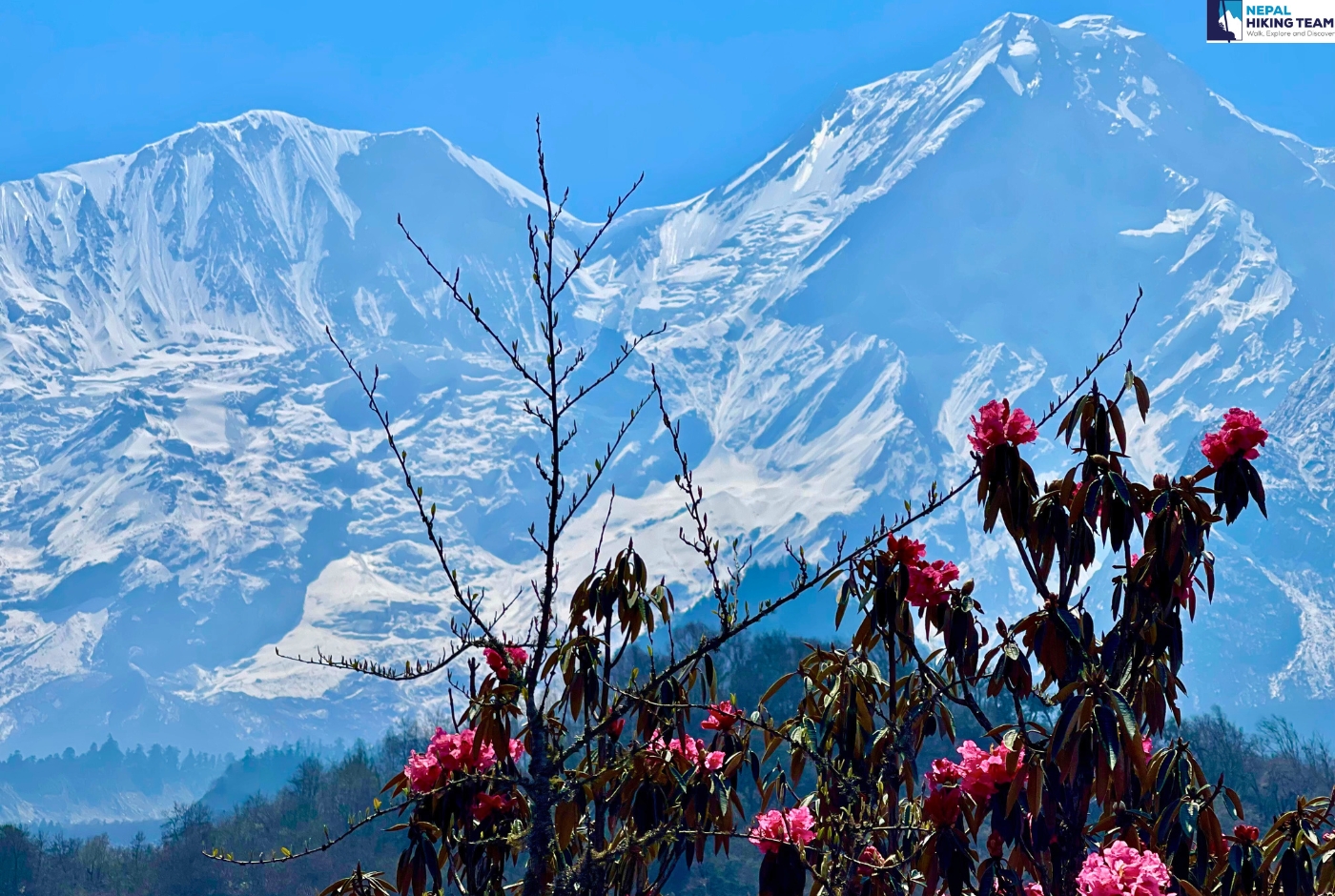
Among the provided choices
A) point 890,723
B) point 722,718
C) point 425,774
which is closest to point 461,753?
point 425,774

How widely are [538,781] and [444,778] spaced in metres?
0.74

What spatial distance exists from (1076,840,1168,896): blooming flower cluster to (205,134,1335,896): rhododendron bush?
576 mm

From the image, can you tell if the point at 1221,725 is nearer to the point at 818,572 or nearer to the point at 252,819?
the point at 252,819

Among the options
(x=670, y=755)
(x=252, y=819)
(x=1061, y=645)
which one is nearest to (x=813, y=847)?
(x=670, y=755)

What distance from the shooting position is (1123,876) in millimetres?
4379

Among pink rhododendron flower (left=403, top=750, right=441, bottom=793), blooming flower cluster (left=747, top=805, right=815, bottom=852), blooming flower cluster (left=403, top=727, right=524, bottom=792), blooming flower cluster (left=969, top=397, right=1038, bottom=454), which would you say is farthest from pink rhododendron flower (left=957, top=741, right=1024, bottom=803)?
pink rhododendron flower (left=403, top=750, right=441, bottom=793)

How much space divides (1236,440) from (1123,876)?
2.45 meters

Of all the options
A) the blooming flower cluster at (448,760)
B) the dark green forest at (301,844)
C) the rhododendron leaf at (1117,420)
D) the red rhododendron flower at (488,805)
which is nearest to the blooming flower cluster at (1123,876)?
the rhododendron leaf at (1117,420)

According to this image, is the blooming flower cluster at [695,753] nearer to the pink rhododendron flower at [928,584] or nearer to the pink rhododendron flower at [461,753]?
the pink rhododendron flower at [461,753]

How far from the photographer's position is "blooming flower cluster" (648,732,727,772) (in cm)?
651

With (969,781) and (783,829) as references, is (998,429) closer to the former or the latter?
(969,781)

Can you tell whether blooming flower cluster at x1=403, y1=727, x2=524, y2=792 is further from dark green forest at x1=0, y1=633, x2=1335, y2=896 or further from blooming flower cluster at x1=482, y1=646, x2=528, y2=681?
dark green forest at x1=0, y1=633, x2=1335, y2=896

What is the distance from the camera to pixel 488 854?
619 cm

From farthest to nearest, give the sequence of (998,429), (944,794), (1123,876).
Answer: (998,429), (944,794), (1123,876)
